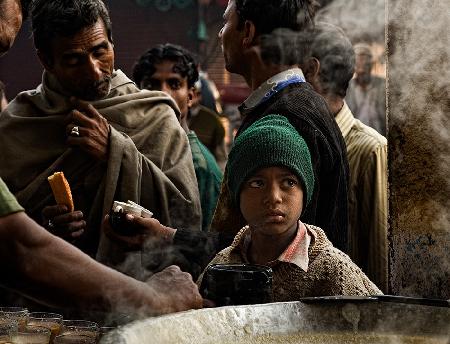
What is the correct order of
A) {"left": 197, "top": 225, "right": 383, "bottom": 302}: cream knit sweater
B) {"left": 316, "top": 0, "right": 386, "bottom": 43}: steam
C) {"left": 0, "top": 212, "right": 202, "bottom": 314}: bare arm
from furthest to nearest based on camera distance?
1. {"left": 316, "top": 0, "right": 386, "bottom": 43}: steam
2. {"left": 197, "top": 225, "right": 383, "bottom": 302}: cream knit sweater
3. {"left": 0, "top": 212, "right": 202, "bottom": 314}: bare arm

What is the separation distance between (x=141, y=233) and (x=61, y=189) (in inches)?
18.0

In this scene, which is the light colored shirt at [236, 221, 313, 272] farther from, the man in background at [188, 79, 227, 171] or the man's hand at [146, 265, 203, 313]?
the man in background at [188, 79, 227, 171]

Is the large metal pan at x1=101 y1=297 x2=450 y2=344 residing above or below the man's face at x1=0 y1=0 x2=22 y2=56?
below

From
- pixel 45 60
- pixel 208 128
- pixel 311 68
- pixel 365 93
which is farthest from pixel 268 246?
pixel 208 128

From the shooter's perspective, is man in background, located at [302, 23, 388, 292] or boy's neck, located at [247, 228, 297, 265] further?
man in background, located at [302, 23, 388, 292]

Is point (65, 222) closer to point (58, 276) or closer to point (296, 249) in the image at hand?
point (296, 249)

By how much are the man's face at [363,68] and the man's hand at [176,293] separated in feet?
13.7

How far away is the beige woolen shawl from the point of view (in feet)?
11.9

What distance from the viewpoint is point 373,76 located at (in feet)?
21.1

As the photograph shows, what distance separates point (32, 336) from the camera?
2.13 metres

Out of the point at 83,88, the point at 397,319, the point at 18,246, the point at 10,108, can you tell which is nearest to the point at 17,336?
the point at 18,246

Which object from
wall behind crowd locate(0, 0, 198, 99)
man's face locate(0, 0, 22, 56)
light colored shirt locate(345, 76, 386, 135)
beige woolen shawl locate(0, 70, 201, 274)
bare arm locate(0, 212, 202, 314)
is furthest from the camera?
wall behind crowd locate(0, 0, 198, 99)

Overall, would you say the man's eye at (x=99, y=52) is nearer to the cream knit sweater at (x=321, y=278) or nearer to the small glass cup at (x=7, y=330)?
the cream knit sweater at (x=321, y=278)

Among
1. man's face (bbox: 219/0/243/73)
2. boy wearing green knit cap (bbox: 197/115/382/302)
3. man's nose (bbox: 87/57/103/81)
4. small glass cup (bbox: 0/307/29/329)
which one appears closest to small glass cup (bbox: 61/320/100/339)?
small glass cup (bbox: 0/307/29/329)
